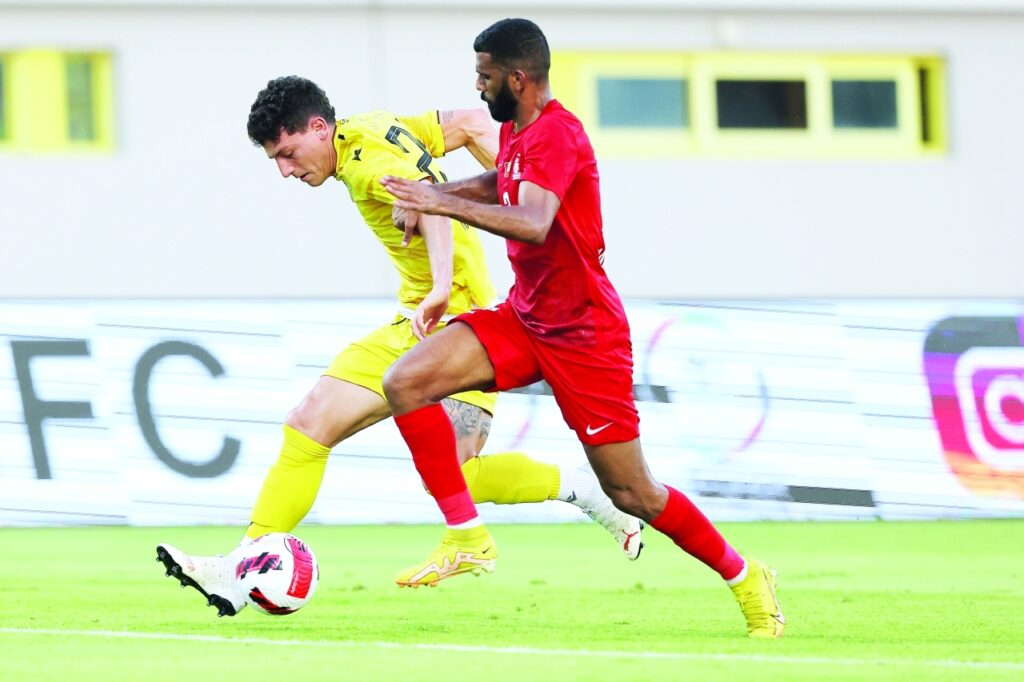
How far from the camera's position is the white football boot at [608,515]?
7246mm

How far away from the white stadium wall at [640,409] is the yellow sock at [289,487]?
11.4ft

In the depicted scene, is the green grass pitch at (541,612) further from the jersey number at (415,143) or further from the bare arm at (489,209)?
the jersey number at (415,143)

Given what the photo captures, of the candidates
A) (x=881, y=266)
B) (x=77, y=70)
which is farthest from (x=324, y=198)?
(x=881, y=266)

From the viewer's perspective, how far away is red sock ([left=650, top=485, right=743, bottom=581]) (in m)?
6.10

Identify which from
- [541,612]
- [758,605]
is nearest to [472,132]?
[541,612]

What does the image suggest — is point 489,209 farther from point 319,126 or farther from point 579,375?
point 319,126

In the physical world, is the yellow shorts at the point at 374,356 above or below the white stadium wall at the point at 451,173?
below

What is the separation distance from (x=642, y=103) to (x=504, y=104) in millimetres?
10307

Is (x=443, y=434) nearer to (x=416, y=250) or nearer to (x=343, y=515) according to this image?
(x=416, y=250)

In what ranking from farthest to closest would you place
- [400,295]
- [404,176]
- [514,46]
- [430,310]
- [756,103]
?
1. [756,103]
2. [400,295]
3. [404,176]
4. [430,310]
5. [514,46]

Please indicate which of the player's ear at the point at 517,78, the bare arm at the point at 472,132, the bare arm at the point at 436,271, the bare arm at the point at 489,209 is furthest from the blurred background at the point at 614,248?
the bare arm at the point at 489,209

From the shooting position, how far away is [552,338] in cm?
601

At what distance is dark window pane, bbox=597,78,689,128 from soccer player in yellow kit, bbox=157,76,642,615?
8962 millimetres

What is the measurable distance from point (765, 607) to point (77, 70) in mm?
10306
